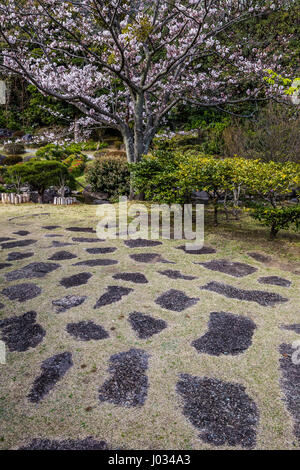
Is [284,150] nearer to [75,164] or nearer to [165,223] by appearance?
[165,223]

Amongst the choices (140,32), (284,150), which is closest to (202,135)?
(284,150)

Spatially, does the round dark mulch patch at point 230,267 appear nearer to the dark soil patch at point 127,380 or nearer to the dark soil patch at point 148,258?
the dark soil patch at point 148,258

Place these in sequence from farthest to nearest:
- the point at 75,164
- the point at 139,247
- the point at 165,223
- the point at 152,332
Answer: the point at 75,164 → the point at 165,223 → the point at 139,247 → the point at 152,332

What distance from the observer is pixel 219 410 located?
6.81ft

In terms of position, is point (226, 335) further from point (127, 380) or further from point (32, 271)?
point (32, 271)

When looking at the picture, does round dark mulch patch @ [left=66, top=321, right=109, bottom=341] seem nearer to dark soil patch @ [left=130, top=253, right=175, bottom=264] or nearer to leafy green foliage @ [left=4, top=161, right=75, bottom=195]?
dark soil patch @ [left=130, top=253, right=175, bottom=264]

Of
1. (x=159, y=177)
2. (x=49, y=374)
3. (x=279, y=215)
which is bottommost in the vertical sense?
(x=49, y=374)

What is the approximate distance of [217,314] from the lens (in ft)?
10.6

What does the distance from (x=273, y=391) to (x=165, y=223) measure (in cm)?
506

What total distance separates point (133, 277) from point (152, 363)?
1.67 meters

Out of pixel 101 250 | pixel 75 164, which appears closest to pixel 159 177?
pixel 101 250

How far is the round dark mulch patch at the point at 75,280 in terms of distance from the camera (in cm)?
384

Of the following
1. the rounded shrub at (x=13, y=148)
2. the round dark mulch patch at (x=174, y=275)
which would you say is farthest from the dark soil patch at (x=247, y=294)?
the rounded shrub at (x=13, y=148)
